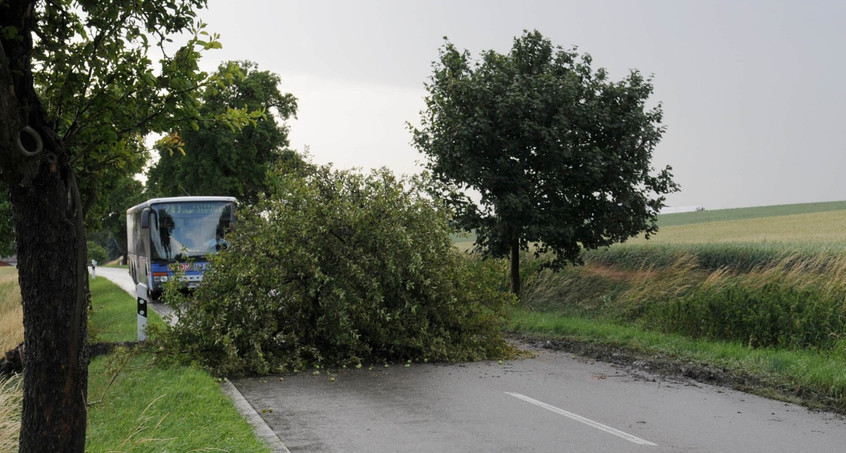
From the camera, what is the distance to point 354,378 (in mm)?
11359

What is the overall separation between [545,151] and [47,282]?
574 inches

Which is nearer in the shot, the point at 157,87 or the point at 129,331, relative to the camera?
the point at 157,87

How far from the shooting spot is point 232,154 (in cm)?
4959

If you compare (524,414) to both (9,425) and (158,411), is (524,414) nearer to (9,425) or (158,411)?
(158,411)

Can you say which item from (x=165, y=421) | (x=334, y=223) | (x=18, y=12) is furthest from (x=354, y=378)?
(x=18, y=12)

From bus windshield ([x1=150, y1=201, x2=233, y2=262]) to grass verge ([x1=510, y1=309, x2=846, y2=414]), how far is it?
43.4 ft

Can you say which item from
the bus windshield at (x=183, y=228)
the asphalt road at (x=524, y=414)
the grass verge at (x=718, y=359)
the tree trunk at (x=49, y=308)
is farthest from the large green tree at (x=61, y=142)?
the bus windshield at (x=183, y=228)

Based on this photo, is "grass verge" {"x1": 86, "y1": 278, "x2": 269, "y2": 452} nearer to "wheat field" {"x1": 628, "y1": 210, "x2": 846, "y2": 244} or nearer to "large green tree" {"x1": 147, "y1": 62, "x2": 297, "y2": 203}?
"wheat field" {"x1": 628, "y1": 210, "x2": 846, "y2": 244}

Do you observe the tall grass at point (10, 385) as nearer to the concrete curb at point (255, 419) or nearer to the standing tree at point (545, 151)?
the concrete curb at point (255, 419)

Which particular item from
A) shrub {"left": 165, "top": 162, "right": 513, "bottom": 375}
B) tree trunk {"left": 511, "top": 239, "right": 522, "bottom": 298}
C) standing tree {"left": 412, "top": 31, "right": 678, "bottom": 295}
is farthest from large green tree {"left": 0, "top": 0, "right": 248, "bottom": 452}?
tree trunk {"left": 511, "top": 239, "right": 522, "bottom": 298}

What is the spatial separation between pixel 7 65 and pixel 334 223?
7.56 metres

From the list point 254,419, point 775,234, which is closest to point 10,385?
point 254,419

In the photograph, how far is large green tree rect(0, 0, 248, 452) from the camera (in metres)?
5.75

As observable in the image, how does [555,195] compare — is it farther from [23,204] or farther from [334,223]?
[23,204]
